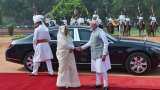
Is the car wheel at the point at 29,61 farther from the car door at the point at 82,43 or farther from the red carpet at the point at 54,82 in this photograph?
the car door at the point at 82,43

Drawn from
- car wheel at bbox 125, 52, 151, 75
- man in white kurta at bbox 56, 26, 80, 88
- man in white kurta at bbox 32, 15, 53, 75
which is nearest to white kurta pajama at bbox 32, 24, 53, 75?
man in white kurta at bbox 32, 15, 53, 75

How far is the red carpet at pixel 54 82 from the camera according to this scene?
1318 centimetres

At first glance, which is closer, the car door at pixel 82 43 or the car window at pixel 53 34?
the car door at pixel 82 43

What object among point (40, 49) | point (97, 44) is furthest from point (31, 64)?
point (97, 44)

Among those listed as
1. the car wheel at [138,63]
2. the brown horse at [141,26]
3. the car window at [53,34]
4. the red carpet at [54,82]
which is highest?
the car window at [53,34]

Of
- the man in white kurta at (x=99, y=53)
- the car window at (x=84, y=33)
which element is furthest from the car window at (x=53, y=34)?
the man in white kurta at (x=99, y=53)

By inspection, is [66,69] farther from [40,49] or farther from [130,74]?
[130,74]

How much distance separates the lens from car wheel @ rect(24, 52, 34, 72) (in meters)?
16.6

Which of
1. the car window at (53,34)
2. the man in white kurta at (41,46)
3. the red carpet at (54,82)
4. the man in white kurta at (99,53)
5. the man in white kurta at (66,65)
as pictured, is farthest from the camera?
the car window at (53,34)

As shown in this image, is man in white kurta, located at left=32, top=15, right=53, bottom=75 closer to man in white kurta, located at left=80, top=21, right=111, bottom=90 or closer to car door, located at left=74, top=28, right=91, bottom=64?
car door, located at left=74, top=28, right=91, bottom=64

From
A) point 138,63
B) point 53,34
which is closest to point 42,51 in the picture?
point 53,34

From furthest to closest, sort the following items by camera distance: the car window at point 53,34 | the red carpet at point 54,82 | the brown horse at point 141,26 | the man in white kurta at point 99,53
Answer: the brown horse at point 141,26, the car window at point 53,34, the red carpet at point 54,82, the man in white kurta at point 99,53

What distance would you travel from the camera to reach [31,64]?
16547 mm

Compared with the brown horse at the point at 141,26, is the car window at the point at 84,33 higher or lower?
higher
